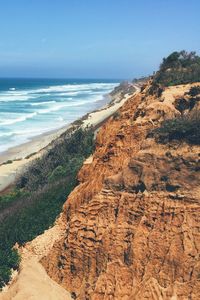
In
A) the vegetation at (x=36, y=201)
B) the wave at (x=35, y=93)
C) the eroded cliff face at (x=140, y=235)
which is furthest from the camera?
the wave at (x=35, y=93)

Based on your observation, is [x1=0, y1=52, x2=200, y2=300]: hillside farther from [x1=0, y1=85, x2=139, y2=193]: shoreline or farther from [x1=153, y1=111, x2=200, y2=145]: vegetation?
[x1=0, y1=85, x2=139, y2=193]: shoreline

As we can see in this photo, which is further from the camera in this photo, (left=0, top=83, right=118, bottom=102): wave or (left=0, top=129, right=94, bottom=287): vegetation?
(left=0, top=83, right=118, bottom=102): wave

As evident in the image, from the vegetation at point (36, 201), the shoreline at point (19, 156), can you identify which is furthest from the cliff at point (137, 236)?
the shoreline at point (19, 156)

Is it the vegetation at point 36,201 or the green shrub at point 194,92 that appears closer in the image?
the vegetation at point 36,201

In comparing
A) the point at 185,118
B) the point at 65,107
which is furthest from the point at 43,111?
the point at 185,118

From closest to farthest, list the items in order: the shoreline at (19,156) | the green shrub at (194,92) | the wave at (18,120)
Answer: the green shrub at (194,92), the shoreline at (19,156), the wave at (18,120)

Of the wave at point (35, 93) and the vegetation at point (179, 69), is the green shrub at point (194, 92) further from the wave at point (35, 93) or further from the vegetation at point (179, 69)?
the wave at point (35, 93)

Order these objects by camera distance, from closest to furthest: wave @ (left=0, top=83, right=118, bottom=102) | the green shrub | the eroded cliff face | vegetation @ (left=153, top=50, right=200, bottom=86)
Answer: the eroded cliff face, the green shrub, vegetation @ (left=153, top=50, right=200, bottom=86), wave @ (left=0, top=83, right=118, bottom=102)

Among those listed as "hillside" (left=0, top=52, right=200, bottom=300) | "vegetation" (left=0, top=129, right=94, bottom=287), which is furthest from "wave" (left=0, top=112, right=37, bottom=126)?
"hillside" (left=0, top=52, right=200, bottom=300)
